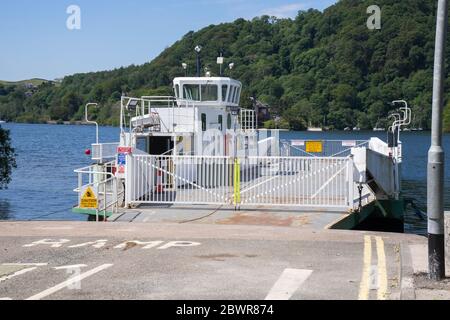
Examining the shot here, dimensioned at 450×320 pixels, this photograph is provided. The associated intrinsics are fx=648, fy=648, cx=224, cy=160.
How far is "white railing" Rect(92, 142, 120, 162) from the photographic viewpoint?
71.4ft

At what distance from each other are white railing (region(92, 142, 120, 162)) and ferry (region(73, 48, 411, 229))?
1.3 inches

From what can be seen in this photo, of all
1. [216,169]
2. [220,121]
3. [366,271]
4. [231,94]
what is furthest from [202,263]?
[231,94]

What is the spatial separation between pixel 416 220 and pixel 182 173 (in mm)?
15449

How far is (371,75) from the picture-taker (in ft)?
445

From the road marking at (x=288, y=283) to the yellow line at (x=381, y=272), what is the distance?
960mm

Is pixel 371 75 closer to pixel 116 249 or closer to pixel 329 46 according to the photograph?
pixel 329 46

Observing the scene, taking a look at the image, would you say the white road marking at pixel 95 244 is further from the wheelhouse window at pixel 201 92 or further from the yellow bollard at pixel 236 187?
the wheelhouse window at pixel 201 92

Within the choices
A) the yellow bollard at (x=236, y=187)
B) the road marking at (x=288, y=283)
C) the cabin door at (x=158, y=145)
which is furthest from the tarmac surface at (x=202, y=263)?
the cabin door at (x=158, y=145)

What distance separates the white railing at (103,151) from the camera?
21.8m

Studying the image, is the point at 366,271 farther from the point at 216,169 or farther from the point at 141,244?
the point at 216,169

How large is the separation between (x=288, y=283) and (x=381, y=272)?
1.49 meters

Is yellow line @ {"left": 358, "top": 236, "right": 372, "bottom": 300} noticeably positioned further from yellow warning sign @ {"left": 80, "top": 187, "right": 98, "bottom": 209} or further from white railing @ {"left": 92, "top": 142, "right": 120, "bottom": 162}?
white railing @ {"left": 92, "top": 142, "right": 120, "bottom": 162}

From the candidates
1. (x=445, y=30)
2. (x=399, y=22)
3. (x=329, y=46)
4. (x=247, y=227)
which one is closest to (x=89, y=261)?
(x=247, y=227)

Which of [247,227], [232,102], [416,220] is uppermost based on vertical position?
[232,102]
